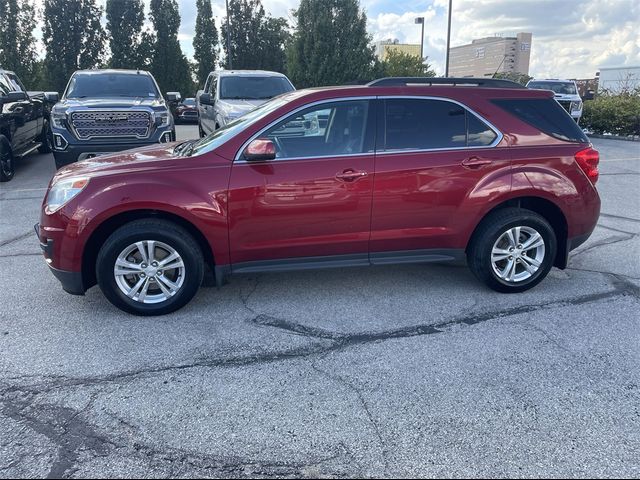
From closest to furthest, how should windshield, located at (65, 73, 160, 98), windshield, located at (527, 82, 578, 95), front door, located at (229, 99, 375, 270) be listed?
front door, located at (229, 99, 375, 270) → windshield, located at (65, 73, 160, 98) → windshield, located at (527, 82, 578, 95)

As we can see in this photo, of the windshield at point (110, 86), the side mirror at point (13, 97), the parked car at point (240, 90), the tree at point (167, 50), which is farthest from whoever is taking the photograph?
the tree at point (167, 50)

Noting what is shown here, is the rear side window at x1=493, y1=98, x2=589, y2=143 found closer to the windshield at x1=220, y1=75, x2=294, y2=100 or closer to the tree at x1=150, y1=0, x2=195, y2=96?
the windshield at x1=220, y1=75, x2=294, y2=100

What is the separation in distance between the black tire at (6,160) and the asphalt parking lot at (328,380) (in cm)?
548

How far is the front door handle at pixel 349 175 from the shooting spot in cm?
425

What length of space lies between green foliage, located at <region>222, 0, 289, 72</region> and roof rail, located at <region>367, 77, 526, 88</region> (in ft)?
100

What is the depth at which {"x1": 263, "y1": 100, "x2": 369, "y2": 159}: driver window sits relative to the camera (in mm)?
4277

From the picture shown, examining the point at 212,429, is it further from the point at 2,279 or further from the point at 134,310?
the point at 2,279

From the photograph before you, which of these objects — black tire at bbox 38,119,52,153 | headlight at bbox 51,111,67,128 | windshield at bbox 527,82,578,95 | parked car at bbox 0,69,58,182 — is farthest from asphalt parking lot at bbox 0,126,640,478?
windshield at bbox 527,82,578,95

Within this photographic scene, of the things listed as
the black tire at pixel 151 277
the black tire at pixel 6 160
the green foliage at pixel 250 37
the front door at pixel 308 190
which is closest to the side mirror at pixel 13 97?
the black tire at pixel 6 160

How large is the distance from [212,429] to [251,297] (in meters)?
1.89

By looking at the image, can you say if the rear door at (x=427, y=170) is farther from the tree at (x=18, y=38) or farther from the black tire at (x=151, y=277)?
the tree at (x=18, y=38)

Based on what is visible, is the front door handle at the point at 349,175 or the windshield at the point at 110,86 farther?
the windshield at the point at 110,86

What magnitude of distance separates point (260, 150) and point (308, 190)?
50 centimetres

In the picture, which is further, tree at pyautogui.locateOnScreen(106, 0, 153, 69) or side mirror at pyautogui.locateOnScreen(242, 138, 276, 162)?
tree at pyautogui.locateOnScreen(106, 0, 153, 69)
